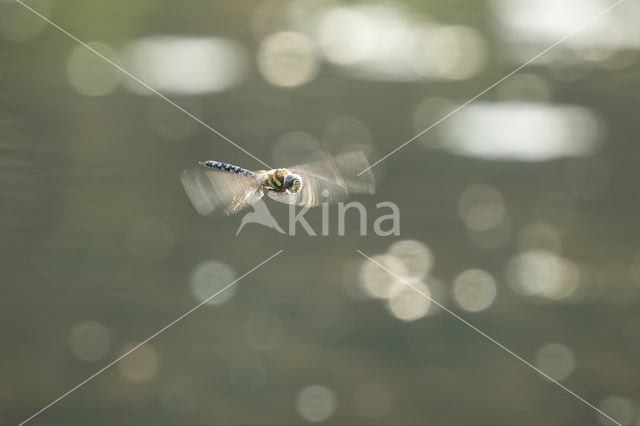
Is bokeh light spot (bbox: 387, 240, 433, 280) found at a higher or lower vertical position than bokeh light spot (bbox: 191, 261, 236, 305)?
higher

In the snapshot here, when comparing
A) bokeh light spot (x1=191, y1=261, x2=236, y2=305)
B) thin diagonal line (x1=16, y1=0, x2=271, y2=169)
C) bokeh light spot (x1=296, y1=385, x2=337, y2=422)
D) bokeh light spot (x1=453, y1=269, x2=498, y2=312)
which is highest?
thin diagonal line (x1=16, y1=0, x2=271, y2=169)

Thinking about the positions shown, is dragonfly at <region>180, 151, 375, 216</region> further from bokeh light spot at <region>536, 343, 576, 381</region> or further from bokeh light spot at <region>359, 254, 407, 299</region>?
bokeh light spot at <region>536, 343, 576, 381</region>

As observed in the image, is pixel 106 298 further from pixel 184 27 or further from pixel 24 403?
pixel 184 27

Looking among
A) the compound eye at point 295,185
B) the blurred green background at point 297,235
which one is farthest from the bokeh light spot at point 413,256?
the compound eye at point 295,185

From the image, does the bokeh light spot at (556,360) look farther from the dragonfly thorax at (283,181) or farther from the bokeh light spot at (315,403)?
the dragonfly thorax at (283,181)

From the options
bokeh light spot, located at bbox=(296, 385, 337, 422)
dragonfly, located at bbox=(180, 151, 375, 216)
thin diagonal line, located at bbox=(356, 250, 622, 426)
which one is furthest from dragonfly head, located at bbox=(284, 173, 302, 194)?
bokeh light spot, located at bbox=(296, 385, 337, 422)

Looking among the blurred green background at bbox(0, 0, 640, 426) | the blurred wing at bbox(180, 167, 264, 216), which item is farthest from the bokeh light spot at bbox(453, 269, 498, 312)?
the blurred wing at bbox(180, 167, 264, 216)
